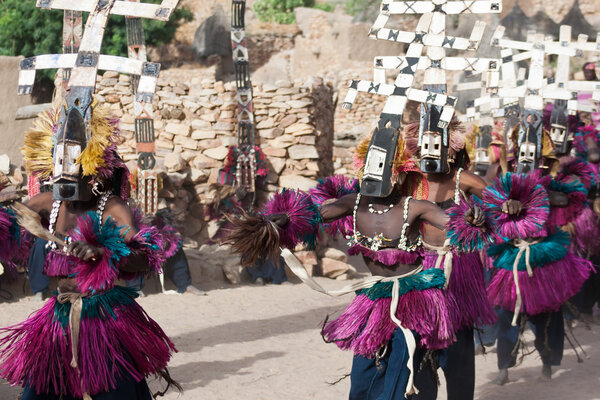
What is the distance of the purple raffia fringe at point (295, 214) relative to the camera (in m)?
4.16

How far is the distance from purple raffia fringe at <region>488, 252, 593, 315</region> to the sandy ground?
68cm

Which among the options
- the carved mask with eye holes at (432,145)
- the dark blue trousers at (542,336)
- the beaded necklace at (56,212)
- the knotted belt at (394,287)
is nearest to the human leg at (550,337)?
the dark blue trousers at (542,336)

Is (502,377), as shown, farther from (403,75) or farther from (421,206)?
(403,75)

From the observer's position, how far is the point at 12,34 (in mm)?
20797

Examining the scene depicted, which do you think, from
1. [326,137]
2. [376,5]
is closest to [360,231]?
[326,137]

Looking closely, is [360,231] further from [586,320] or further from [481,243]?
[586,320]

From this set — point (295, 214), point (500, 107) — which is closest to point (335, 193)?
point (295, 214)

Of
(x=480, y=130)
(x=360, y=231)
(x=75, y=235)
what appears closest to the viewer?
(x=75, y=235)

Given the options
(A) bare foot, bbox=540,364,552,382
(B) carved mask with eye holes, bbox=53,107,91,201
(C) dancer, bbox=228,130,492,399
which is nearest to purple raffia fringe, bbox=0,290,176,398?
(B) carved mask with eye holes, bbox=53,107,91,201

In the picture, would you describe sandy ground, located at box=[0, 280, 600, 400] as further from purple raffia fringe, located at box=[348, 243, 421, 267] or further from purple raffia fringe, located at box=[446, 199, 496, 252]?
purple raffia fringe, located at box=[446, 199, 496, 252]

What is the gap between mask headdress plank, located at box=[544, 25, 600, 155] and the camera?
677cm

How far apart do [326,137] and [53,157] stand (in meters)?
9.63

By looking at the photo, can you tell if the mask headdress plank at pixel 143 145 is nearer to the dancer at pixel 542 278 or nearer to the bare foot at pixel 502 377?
the dancer at pixel 542 278

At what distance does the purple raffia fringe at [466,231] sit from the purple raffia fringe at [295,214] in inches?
31.3
